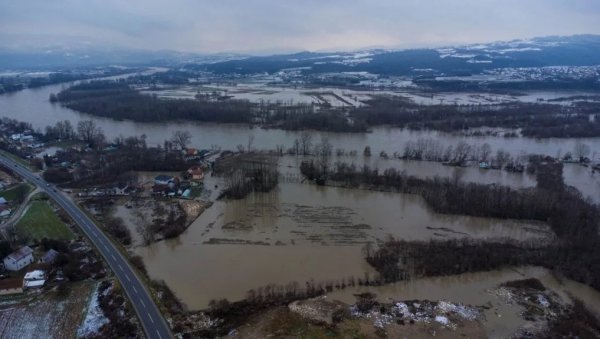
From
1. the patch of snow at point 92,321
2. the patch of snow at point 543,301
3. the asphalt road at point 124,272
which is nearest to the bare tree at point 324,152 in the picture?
the asphalt road at point 124,272

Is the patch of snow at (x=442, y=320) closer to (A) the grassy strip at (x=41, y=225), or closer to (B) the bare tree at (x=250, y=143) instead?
(A) the grassy strip at (x=41, y=225)

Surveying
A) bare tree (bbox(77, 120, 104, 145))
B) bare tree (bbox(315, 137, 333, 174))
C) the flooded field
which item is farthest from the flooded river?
the flooded field

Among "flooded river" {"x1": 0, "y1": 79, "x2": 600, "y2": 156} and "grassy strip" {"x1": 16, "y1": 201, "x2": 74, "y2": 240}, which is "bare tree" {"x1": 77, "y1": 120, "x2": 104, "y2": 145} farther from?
"grassy strip" {"x1": 16, "y1": 201, "x2": 74, "y2": 240}

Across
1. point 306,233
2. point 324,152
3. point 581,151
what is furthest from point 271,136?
point 581,151

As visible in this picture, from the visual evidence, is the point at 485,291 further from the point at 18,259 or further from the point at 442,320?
the point at 18,259

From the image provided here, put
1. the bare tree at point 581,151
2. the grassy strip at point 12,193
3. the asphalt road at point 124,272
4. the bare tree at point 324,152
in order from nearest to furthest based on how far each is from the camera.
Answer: the asphalt road at point 124,272, the grassy strip at point 12,193, the bare tree at point 324,152, the bare tree at point 581,151
